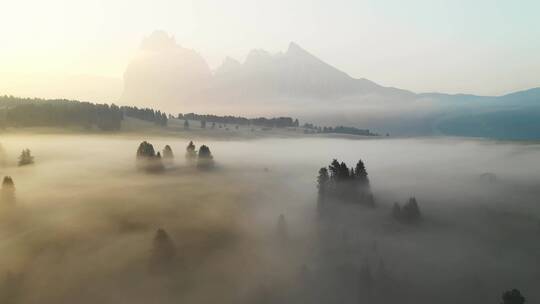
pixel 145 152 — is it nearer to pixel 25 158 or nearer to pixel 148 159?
pixel 148 159

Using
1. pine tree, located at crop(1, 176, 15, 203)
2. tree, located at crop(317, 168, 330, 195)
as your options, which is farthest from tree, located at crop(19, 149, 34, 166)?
tree, located at crop(317, 168, 330, 195)

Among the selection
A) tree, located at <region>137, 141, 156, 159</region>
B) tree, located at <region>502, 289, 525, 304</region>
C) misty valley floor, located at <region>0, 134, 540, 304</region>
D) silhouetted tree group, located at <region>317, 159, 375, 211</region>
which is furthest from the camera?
tree, located at <region>137, 141, 156, 159</region>

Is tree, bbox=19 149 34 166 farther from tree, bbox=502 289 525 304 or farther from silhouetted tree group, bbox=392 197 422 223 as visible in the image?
tree, bbox=502 289 525 304

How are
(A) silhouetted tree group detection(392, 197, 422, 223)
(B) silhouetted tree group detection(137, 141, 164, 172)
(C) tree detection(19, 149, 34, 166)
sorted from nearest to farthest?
(A) silhouetted tree group detection(392, 197, 422, 223) → (C) tree detection(19, 149, 34, 166) → (B) silhouetted tree group detection(137, 141, 164, 172)

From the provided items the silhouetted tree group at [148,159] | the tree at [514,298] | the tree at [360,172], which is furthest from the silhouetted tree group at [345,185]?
the silhouetted tree group at [148,159]

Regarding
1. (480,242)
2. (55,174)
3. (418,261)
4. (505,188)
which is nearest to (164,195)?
(55,174)

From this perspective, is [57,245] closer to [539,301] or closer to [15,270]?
[15,270]

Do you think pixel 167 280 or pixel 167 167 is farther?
pixel 167 167
